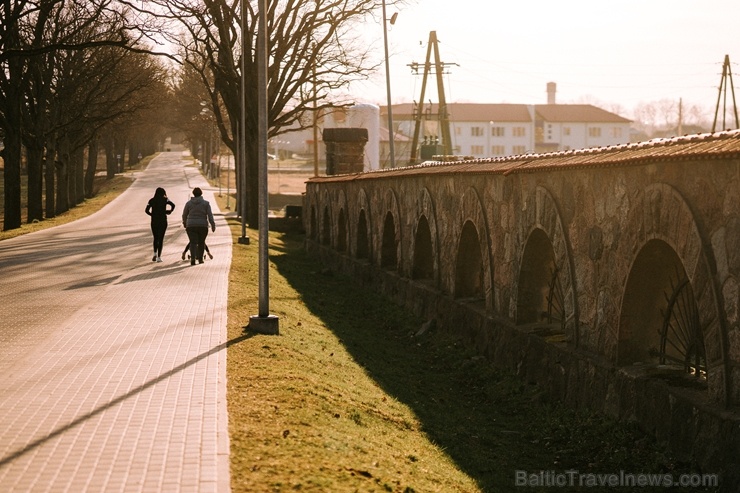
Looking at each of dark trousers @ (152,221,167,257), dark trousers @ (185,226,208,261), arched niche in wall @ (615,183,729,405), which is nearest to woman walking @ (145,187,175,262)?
dark trousers @ (152,221,167,257)

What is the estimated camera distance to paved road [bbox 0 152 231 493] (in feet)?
23.1

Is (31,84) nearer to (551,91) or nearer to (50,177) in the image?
(50,177)

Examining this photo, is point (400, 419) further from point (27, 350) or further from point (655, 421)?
point (27, 350)

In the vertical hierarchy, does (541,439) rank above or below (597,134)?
below

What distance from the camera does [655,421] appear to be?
899cm

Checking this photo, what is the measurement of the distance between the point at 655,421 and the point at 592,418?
114cm

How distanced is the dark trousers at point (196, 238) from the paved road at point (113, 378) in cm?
51

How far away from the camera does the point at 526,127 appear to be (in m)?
123

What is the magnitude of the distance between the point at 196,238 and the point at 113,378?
13.0 metres

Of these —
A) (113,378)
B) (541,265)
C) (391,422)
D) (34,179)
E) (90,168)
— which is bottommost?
(391,422)

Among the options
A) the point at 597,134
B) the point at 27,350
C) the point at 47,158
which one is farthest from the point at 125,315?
the point at 597,134

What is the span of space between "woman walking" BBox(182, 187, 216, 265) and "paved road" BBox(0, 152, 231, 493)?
23.5 inches

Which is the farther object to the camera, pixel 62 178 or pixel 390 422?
pixel 62 178

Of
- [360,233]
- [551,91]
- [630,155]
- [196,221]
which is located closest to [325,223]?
[360,233]
